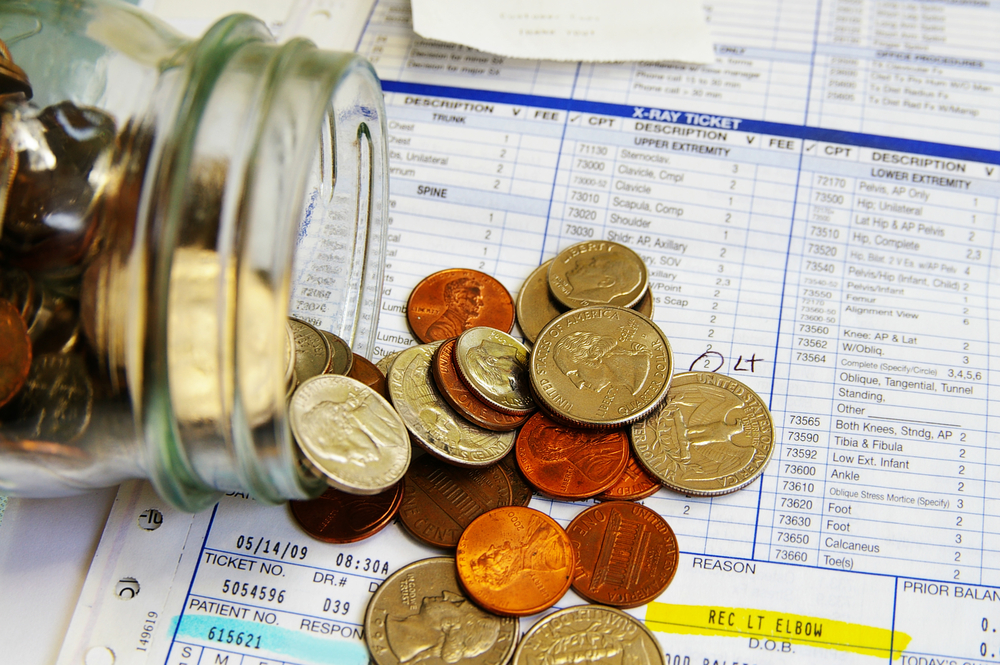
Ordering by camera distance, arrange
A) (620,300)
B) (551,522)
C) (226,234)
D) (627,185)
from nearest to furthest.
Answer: (226,234) < (551,522) < (620,300) < (627,185)

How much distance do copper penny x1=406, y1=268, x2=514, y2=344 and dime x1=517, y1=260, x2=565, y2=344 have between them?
1 cm

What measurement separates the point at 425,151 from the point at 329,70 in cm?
40

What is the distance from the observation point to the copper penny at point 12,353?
1.69ft

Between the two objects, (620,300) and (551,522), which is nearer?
(551,522)

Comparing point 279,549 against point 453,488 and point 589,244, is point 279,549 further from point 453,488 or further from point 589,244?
point 589,244

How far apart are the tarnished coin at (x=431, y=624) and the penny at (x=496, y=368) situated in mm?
151

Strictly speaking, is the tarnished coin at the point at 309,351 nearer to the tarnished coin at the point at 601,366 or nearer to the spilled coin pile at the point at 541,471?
the spilled coin pile at the point at 541,471

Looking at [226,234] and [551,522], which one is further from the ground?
[226,234]

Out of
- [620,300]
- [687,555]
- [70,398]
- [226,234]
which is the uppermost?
[226,234]

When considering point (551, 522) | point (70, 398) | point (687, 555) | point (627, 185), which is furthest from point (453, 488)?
point (627, 185)

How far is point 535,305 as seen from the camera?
2.69 feet

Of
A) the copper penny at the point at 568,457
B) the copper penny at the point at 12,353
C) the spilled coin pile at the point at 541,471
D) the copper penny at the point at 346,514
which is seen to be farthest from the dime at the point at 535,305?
the copper penny at the point at 12,353

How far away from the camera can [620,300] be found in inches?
31.5

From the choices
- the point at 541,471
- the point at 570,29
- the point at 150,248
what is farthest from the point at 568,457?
the point at 570,29
